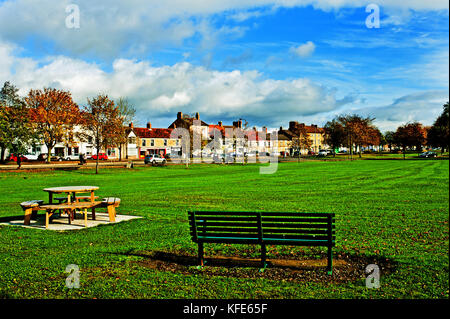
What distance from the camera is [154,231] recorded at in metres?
11.8

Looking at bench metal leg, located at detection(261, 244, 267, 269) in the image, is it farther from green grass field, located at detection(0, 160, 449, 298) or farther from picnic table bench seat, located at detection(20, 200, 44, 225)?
picnic table bench seat, located at detection(20, 200, 44, 225)

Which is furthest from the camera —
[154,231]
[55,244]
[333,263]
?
[154,231]

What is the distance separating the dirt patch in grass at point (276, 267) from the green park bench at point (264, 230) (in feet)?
0.87

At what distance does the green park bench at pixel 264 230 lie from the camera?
7.71 m

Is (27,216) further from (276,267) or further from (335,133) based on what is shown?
(335,133)

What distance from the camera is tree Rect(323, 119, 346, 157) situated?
297ft

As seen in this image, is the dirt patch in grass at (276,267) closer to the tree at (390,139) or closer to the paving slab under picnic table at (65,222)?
the paving slab under picnic table at (65,222)

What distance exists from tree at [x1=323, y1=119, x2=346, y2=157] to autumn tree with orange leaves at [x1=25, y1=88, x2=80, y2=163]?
58.9 meters

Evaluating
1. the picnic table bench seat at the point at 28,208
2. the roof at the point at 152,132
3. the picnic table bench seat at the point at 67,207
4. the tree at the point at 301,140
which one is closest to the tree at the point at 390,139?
the tree at the point at 301,140

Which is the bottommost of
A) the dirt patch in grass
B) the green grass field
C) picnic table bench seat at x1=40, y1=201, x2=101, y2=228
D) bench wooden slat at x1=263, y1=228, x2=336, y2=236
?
the dirt patch in grass

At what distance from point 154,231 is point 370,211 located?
28.4 feet

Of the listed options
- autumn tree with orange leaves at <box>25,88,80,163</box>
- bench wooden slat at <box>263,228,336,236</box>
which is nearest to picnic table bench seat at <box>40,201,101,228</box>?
bench wooden slat at <box>263,228,336,236</box>
